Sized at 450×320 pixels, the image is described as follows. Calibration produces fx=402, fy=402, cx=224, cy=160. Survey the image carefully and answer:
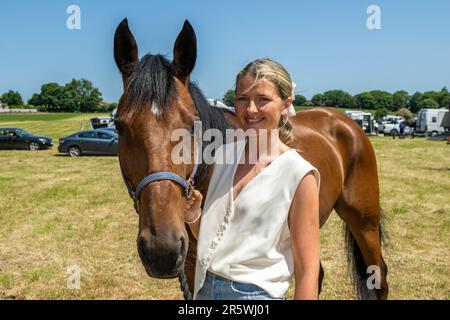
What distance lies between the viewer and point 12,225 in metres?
8.00

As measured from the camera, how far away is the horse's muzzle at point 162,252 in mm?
1589

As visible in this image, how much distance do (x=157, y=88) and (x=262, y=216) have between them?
0.78 m

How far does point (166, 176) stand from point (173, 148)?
16 centimetres

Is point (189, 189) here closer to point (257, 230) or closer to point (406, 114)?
point (257, 230)

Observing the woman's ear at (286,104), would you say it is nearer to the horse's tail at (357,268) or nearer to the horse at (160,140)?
the horse at (160,140)

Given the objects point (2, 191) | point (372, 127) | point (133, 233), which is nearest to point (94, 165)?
point (2, 191)

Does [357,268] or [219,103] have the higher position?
[219,103]

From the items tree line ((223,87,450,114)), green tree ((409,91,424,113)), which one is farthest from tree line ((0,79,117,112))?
green tree ((409,91,424,113))

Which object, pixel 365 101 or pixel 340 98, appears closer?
pixel 340 98

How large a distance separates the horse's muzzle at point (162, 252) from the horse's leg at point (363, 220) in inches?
113

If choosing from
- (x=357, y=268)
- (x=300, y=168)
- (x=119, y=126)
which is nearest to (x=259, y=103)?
(x=300, y=168)

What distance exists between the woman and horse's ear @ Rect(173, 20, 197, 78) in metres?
0.57

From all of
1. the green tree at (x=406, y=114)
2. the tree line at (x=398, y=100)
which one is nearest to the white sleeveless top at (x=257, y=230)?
the green tree at (x=406, y=114)

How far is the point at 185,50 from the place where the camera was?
2.16 m
